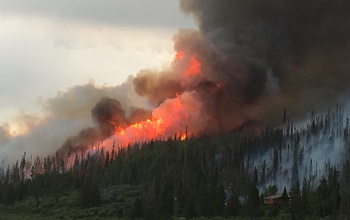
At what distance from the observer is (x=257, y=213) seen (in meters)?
153

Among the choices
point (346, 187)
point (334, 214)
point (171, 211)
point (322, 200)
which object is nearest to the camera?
point (334, 214)

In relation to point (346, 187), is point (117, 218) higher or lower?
lower

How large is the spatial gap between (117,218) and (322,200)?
2313 inches

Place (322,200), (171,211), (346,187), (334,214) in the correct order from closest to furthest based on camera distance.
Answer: (334,214), (322,200), (171,211), (346,187)

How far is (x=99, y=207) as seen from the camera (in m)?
196

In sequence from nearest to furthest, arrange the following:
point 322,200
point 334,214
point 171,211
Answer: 1. point 334,214
2. point 322,200
3. point 171,211

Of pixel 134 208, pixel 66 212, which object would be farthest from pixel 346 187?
pixel 66 212

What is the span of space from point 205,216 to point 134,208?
804 inches

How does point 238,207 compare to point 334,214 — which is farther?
point 238,207

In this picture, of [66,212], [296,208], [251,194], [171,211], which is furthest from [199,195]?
[66,212]

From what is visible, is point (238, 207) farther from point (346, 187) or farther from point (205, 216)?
point (346, 187)

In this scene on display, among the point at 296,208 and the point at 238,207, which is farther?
the point at 238,207

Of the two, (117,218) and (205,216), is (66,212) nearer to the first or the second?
(117,218)

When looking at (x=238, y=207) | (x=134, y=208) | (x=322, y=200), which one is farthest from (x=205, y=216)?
(x=322, y=200)
